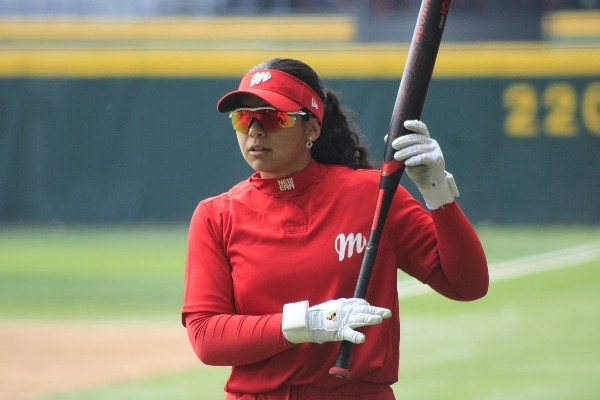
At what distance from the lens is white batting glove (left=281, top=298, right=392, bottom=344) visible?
263cm

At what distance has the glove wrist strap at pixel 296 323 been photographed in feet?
8.65

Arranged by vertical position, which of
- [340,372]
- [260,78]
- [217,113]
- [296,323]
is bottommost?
[340,372]

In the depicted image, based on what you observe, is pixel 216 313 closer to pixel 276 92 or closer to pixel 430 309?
pixel 276 92

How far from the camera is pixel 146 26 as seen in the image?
1582 centimetres

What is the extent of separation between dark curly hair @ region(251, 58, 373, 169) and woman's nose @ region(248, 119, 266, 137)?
0.67ft

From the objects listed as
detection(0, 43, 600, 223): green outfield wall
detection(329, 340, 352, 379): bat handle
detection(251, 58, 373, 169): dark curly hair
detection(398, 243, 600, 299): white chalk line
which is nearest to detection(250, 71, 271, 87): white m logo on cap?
detection(251, 58, 373, 169): dark curly hair

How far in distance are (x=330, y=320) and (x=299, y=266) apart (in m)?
0.19

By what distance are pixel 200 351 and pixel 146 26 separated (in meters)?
13.5

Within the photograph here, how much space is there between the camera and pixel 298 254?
2.80 m

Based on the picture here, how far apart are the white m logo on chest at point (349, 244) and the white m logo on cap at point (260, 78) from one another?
0.45 meters

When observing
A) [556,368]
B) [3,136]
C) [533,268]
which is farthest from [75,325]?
[3,136]

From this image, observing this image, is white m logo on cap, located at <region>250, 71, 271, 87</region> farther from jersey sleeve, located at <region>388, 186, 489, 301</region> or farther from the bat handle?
the bat handle

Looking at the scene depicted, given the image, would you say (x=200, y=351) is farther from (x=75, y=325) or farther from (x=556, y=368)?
(x=75, y=325)

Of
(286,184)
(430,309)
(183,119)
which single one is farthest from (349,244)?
(183,119)
